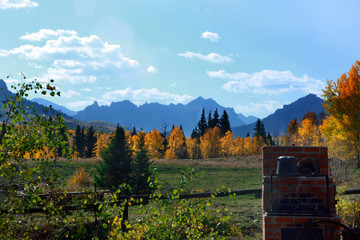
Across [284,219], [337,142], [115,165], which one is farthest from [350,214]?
[337,142]

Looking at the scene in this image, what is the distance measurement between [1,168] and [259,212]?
10.3m

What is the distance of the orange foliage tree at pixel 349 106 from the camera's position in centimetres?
2594

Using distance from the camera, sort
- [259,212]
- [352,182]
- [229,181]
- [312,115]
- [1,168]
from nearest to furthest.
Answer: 1. [1,168]
2. [259,212]
3. [352,182]
4. [229,181]
5. [312,115]

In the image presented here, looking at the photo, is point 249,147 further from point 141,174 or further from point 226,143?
point 141,174

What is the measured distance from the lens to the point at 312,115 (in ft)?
305

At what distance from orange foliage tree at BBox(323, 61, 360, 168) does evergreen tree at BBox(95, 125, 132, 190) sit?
18.3 metres

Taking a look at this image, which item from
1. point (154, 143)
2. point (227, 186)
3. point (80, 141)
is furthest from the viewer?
point (80, 141)

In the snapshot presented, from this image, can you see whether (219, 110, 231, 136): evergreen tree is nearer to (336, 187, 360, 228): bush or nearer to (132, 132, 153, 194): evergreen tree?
(132, 132, 153, 194): evergreen tree

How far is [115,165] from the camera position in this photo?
19203 mm

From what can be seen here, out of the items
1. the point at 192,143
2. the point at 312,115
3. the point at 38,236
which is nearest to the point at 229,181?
the point at 38,236

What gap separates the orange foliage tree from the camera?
25.9m

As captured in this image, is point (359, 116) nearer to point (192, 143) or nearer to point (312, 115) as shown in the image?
point (192, 143)

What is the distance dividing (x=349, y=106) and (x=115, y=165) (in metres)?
19.8

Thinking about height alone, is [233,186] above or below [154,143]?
below
